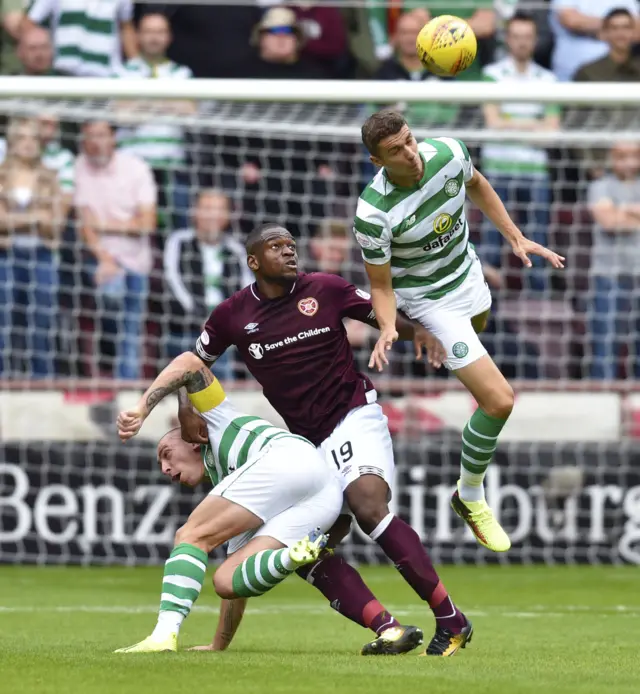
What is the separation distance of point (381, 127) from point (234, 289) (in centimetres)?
586

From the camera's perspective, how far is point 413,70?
13641 millimetres

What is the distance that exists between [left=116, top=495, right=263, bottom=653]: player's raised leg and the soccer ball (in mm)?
Result: 2663

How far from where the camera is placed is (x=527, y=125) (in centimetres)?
1351

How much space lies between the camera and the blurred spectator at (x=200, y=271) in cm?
1290

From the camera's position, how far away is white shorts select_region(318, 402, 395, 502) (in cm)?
720

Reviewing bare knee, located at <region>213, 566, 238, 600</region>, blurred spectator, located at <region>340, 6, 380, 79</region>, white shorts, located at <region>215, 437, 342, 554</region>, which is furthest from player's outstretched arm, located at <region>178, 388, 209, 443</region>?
blurred spectator, located at <region>340, 6, 380, 79</region>

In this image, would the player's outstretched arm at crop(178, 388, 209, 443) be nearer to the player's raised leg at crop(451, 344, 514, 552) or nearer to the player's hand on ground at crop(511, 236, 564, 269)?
the player's raised leg at crop(451, 344, 514, 552)

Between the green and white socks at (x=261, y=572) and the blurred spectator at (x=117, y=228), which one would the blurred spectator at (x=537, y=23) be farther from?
the green and white socks at (x=261, y=572)

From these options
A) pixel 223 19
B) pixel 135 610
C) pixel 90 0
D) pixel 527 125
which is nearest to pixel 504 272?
pixel 527 125

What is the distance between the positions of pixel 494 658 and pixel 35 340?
7.07 m

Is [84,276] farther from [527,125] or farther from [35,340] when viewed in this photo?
[527,125]

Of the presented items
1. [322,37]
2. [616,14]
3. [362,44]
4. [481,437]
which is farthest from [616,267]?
[481,437]

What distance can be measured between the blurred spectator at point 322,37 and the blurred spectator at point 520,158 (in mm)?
1454

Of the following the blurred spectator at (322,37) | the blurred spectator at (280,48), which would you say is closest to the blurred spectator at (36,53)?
the blurred spectator at (280,48)
